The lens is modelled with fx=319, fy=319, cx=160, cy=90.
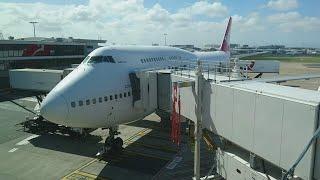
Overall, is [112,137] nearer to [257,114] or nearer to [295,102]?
[257,114]

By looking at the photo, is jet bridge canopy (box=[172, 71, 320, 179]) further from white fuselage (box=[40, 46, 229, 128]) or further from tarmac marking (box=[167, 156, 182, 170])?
white fuselage (box=[40, 46, 229, 128])

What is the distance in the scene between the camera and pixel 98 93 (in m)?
22.0

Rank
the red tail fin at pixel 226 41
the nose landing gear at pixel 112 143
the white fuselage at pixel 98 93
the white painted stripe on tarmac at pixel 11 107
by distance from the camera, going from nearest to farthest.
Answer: the white fuselage at pixel 98 93, the nose landing gear at pixel 112 143, the white painted stripe on tarmac at pixel 11 107, the red tail fin at pixel 226 41

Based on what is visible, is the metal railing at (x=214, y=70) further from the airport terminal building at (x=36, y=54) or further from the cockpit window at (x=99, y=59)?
the airport terminal building at (x=36, y=54)

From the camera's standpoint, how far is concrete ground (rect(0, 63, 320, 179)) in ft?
74.1

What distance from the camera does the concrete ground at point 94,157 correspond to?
22.6 meters

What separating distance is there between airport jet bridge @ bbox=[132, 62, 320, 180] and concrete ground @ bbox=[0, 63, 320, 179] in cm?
692

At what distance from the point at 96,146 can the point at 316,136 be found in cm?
2155

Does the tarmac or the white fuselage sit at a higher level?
the white fuselage

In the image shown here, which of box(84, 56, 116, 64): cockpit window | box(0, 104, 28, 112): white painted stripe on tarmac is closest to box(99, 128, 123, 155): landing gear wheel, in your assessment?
box(84, 56, 116, 64): cockpit window

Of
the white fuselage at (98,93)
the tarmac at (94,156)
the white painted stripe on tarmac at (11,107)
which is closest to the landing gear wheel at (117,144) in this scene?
the tarmac at (94,156)

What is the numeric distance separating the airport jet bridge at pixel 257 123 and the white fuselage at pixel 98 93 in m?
6.19

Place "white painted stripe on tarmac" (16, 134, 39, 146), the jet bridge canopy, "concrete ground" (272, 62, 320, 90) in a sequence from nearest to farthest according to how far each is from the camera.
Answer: the jet bridge canopy → "white painted stripe on tarmac" (16, 134, 39, 146) → "concrete ground" (272, 62, 320, 90)

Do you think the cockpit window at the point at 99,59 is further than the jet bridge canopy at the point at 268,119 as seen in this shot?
Yes
